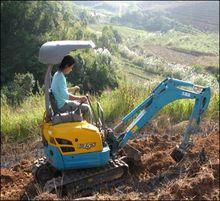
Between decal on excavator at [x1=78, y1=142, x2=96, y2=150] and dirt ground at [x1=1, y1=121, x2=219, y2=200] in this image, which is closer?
dirt ground at [x1=1, y1=121, x2=219, y2=200]

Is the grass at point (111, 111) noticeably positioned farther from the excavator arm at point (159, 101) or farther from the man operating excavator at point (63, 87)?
the man operating excavator at point (63, 87)

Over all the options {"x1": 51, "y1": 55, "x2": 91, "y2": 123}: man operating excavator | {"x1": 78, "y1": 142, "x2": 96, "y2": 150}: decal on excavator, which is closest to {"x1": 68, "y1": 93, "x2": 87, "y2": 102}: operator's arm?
{"x1": 51, "y1": 55, "x2": 91, "y2": 123}: man operating excavator

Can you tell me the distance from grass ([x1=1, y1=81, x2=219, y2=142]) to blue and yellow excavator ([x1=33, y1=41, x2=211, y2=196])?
2.92 metres

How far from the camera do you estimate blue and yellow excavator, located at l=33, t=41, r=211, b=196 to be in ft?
22.6

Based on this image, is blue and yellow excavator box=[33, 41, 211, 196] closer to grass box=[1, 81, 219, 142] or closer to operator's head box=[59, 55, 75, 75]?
operator's head box=[59, 55, 75, 75]

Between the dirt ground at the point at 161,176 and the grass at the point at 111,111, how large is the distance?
1257 millimetres

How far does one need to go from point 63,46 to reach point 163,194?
8.47 ft

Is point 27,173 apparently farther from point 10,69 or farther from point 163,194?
point 10,69

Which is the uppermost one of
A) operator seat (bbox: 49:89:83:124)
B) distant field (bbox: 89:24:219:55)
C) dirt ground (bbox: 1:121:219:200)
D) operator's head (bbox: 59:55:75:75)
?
operator's head (bbox: 59:55:75:75)

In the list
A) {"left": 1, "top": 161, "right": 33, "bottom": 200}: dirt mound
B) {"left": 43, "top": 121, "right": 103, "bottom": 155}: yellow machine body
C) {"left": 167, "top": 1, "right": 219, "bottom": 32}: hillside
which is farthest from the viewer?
{"left": 167, "top": 1, "right": 219, "bottom": 32}: hillside

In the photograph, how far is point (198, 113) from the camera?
26.1 ft

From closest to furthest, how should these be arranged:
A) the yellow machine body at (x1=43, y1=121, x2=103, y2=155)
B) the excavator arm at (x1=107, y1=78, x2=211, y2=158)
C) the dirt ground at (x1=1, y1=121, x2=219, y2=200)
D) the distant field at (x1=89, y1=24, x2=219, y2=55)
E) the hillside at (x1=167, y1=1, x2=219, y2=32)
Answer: the dirt ground at (x1=1, y1=121, x2=219, y2=200) < the yellow machine body at (x1=43, y1=121, x2=103, y2=155) < the excavator arm at (x1=107, y1=78, x2=211, y2=158) < the distant field at (x1=89, y1=24, x2=219, y2=55) < the hillside at (x1=167, y1=1, x2=219, y2=32)

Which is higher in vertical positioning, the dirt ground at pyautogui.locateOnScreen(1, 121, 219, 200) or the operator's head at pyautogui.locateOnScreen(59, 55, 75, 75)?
the operator's head at pyautogui.locateOnScreen(59, 55, 75, 75)

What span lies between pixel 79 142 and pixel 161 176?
1.61m
